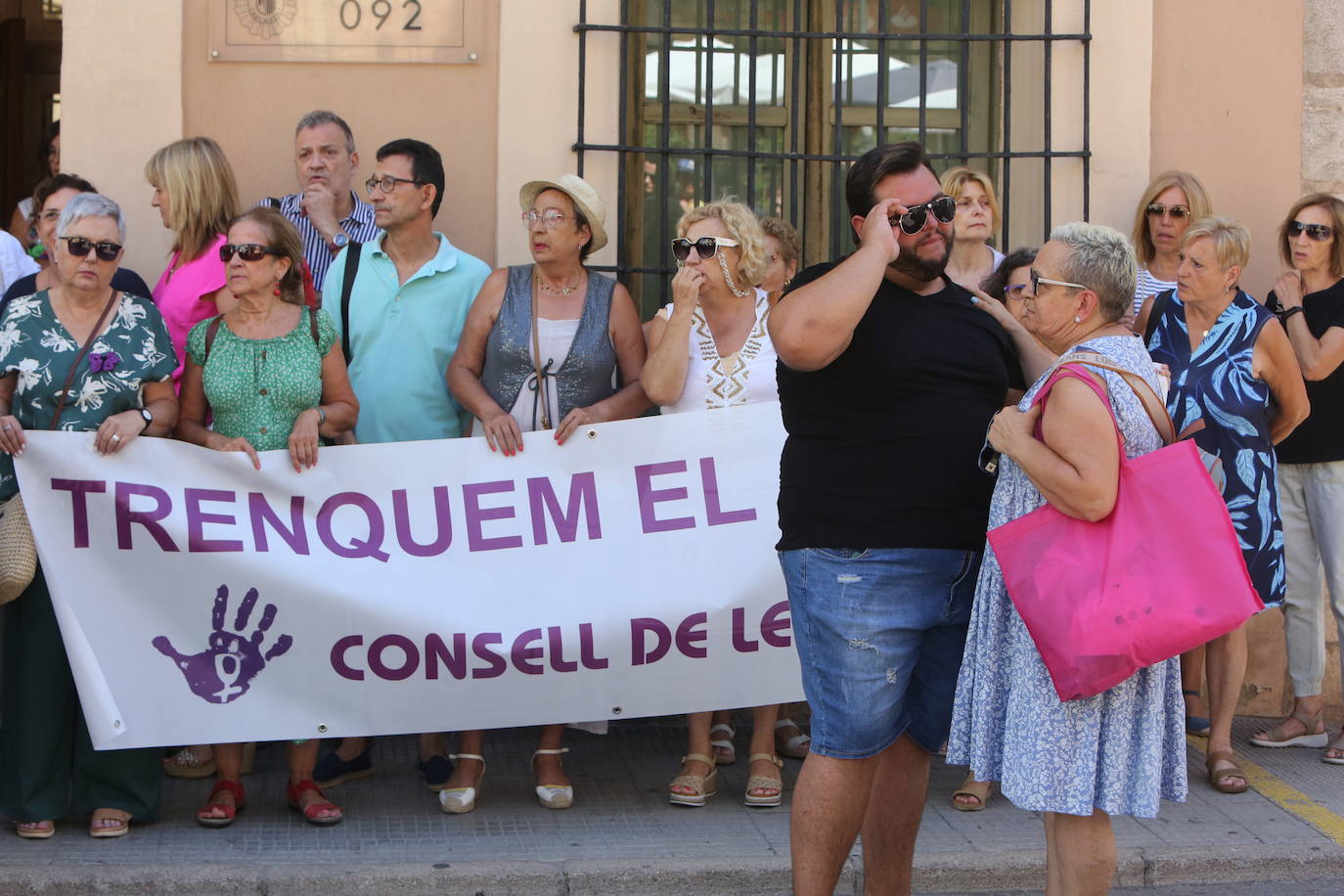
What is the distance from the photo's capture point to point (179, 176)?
18.7 feet

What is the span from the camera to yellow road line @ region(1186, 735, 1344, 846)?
529cm

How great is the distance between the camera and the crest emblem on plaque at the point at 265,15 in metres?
6.36

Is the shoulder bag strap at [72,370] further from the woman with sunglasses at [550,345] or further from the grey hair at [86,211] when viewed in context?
the woman with sunglasses at [550,345]

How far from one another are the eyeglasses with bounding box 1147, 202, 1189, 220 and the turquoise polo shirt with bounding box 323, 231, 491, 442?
298 centimetres

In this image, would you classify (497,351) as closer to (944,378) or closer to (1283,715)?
(944,378)

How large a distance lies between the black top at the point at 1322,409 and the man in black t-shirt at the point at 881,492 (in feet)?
9.48

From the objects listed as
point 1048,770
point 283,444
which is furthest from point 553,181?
point 1048,770

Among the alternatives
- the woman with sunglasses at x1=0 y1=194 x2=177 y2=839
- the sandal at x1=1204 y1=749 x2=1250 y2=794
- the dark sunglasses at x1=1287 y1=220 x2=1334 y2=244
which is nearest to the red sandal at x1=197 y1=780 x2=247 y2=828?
the woman with sunglasses at x1=0 y1=194 x2=177 y2=839

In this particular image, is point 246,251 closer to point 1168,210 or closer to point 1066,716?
point 1066,716

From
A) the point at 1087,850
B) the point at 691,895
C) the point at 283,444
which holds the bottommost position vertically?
the point at 691,895

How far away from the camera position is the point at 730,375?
5.32 meters

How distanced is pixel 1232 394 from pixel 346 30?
381 centimetres

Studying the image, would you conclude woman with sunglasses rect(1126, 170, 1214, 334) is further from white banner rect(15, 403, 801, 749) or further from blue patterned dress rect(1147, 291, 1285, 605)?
white banner rect(15, 403, 801, 749)

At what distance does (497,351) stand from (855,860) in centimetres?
210
